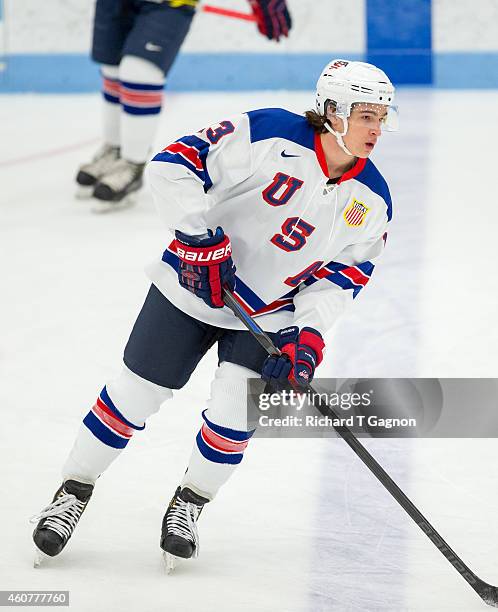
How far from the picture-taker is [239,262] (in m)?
2.05

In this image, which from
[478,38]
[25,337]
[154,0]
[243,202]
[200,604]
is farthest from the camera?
[478,38]

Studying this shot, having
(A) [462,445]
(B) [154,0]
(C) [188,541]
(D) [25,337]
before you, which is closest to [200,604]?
(C) [188,541]

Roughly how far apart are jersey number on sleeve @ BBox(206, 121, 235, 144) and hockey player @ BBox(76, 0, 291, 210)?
2.53 metres

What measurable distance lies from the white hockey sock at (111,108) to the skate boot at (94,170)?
0.04 meters

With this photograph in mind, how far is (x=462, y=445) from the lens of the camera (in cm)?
257

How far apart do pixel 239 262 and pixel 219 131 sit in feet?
0.76

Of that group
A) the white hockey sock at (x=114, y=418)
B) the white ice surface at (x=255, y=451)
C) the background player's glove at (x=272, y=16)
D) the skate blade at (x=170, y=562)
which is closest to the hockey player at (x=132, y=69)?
the background player's glove at (x=272, y=16)

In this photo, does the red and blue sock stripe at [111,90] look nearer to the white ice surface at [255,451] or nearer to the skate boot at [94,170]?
the skate boot at [94,170]

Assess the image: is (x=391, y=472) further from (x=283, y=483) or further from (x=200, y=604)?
(x=200, y=604)

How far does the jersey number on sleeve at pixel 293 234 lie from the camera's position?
6.53 ft

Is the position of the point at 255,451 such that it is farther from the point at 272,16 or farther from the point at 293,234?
the point at 272,16

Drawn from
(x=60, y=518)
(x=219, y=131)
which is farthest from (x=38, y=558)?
(x=219, y=131)

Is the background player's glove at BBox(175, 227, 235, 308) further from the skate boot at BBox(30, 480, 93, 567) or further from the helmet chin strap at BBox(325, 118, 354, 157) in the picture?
the skate boot at BBox(30, 480, 93, 567)

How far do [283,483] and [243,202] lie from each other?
0.65m
